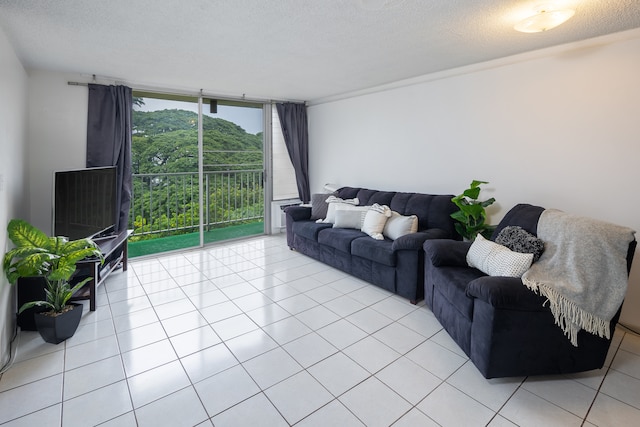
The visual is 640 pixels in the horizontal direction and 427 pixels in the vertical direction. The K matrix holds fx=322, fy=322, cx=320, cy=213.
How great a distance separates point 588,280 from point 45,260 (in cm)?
349

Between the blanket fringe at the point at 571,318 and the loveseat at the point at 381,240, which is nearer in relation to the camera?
the blanket fringe at the point at 571,318

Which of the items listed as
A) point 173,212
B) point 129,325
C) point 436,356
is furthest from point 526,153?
point 173,212

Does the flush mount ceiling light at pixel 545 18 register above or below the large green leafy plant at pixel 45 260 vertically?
above

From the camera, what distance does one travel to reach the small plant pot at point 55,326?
89.4 inches

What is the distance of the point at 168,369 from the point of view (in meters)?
2.04

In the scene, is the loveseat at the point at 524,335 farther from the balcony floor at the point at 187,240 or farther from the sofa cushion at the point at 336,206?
the balcony floor at the point at 187,240

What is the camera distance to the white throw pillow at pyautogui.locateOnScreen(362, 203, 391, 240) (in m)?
3.53

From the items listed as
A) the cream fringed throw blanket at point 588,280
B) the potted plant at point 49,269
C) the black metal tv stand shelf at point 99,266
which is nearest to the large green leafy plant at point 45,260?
the potted plant at point 49,269

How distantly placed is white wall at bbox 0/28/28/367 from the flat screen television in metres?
0.30

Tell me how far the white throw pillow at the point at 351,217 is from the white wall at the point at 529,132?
0.71 m

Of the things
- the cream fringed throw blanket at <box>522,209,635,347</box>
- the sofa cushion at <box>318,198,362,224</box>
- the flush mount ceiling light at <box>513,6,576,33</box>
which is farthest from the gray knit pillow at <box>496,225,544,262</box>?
the sofa cushion at <box>318,198,362,224</box>

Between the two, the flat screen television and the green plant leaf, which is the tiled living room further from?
the flat screen television

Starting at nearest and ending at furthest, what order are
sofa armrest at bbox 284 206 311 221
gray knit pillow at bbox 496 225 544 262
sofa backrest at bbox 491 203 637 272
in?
1. gray knit pillow at bbox 496 225 544 262
2. sofa backrest at bbox 491 203 637 272
3. sofa armrest at bbox 284 206 311 221

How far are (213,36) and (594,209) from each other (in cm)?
337
